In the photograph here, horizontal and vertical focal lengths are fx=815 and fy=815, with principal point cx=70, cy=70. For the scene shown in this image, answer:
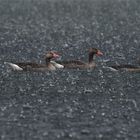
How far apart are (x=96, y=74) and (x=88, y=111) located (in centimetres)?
830

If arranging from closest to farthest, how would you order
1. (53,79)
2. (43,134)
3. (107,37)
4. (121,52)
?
(43,134) → (53,79) → (121,52) → (107,37)

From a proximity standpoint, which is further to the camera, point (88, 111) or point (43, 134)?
point (88, 111)

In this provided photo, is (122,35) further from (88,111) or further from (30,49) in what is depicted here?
(88,111)

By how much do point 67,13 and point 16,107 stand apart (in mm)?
49834

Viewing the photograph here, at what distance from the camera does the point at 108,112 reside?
30016 millimetres

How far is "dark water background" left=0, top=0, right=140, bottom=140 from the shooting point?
89.8 feet

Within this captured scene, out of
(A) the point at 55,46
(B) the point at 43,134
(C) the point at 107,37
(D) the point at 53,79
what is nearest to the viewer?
(B) the point at 43,134

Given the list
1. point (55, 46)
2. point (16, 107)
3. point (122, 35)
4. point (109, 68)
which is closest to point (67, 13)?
point (122, 35)

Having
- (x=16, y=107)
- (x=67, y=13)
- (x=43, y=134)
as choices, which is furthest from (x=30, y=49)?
(x=67, y=13)

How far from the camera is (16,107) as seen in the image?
101ft

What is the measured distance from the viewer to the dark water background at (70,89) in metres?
27.4

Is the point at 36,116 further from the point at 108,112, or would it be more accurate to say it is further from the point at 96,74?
the point at 96,74

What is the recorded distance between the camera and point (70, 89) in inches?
1347

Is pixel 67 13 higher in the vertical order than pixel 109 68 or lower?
lower
